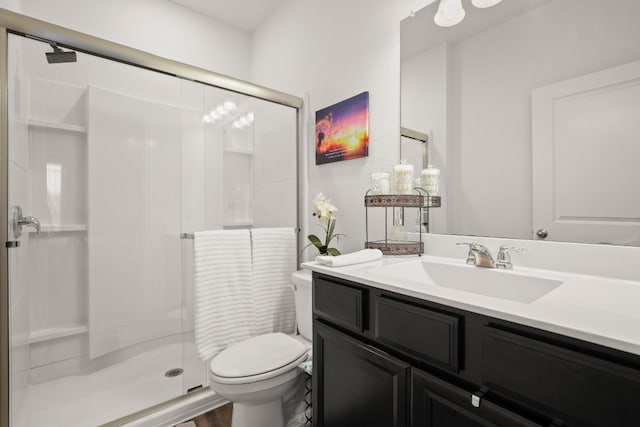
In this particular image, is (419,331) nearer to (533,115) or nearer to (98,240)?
(533,115)

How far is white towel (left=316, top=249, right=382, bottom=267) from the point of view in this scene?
3.80 feet

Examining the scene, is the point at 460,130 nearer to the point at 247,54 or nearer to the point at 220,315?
the point at 220,315

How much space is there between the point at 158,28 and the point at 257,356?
2.35 m

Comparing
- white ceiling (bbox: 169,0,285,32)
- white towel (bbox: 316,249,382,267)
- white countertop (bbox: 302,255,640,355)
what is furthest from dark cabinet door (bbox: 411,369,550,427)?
white ceiling (bbox: 169,0,285,32)

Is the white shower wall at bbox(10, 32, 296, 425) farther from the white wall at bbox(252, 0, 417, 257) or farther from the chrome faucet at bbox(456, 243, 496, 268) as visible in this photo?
the chrome faucet at bbox(456, 243, 496, 268)

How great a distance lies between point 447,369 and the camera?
771 millimetres

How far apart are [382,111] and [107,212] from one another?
161cm

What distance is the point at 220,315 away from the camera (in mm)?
1687

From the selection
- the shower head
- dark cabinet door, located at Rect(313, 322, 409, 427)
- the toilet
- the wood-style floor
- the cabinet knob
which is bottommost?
the wood-style floor

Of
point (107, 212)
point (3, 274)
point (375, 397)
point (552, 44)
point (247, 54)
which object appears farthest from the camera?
point (247, 54)

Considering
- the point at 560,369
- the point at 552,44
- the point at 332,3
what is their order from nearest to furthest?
1. the point at 560,369
2. the point at 552,44
3. the point at 332,3

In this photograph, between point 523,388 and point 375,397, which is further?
point 375,397

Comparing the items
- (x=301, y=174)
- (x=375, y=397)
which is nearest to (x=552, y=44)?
(x=375, y=397)

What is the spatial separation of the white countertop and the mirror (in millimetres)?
188
